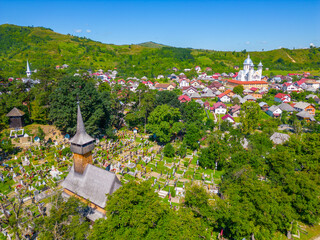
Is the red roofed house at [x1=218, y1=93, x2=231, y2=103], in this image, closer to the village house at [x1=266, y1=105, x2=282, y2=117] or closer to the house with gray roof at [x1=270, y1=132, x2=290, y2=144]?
the village house at [x1=266, y1=105, x2=282, y2=117]

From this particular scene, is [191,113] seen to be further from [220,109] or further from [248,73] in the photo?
[248,73]

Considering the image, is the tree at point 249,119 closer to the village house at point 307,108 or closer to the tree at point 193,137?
the tree at point 193,137

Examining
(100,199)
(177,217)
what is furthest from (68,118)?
(177,217)

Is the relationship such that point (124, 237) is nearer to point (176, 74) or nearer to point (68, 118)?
point (68, 118)

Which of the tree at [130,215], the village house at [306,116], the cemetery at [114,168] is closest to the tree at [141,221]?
the tree at [130,215]

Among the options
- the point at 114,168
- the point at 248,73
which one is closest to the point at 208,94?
the point at 248,73

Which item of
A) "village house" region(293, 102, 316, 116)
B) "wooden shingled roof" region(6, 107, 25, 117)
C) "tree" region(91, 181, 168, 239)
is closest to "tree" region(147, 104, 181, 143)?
"tree" region(91, 181, 168, 239)
